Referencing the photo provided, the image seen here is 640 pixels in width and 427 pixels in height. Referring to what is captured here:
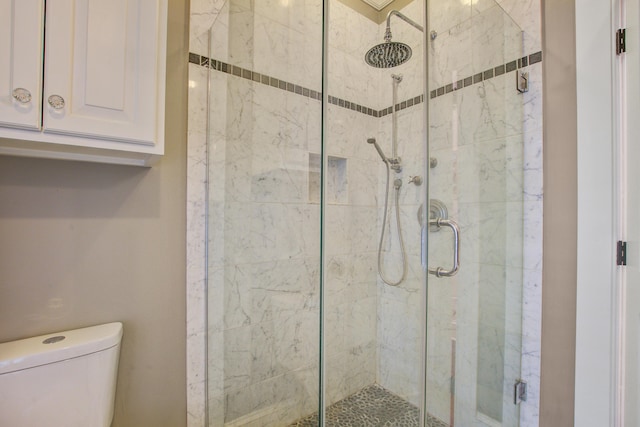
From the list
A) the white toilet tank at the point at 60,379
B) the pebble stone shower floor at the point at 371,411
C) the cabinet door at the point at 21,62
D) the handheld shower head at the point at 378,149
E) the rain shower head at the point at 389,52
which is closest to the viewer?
the cabinet door at the point at 21,62

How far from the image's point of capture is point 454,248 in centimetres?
131

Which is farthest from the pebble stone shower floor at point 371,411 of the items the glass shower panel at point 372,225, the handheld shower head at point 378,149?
the handheld shower head at point 378,149

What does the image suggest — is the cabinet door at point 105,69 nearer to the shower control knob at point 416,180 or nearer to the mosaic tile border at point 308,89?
the mosaic tile border at point 308,89

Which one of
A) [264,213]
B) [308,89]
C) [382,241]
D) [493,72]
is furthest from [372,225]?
[493,72]

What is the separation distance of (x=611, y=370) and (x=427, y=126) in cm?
117

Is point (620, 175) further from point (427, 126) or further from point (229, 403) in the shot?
point (229, 403)

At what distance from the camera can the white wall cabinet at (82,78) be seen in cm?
79

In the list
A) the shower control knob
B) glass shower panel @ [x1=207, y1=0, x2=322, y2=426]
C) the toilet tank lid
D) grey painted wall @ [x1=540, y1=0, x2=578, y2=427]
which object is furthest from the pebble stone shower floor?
the shower control knob

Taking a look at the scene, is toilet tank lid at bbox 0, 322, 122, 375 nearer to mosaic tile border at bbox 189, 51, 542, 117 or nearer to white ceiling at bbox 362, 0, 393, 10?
mosaic tile border at bbox 189, 51, 542, 117

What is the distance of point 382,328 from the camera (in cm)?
172

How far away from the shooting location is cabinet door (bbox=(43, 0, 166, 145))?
0.84 meters

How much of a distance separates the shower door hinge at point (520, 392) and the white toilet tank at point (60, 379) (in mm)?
1699

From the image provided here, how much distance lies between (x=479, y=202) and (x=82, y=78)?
1.61 m

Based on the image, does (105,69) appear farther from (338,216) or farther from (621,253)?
(621,253)
